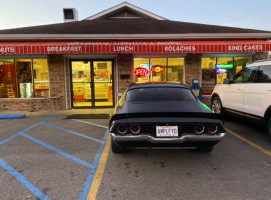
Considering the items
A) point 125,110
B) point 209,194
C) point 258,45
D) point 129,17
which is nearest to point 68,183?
point 125,110

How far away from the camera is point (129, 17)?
14.6 metres

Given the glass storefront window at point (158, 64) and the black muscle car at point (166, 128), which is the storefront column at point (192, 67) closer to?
the glass storefront window at point (158, 64)

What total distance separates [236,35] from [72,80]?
8.27 m

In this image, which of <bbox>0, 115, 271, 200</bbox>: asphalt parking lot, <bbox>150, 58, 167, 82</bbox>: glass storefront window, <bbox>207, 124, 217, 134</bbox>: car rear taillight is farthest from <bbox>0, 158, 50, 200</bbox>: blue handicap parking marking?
<bbox>150, 58, 167, 82</bbox>: glass storefront window

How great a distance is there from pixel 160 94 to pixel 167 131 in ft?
3.58

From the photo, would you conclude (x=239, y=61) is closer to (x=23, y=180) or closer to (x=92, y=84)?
(x=92, y=84)

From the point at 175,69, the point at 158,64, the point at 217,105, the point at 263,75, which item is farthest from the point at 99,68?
the point at 263,75

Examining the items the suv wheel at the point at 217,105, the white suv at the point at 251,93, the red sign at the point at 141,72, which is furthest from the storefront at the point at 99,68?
the white suv at the point at 251,93

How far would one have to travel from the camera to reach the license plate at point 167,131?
3.13m

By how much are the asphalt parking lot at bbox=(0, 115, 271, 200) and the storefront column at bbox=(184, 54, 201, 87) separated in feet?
16.6

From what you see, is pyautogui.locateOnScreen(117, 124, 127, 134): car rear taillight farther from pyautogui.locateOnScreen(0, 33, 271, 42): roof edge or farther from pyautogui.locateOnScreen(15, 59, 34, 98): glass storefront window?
pyautogui.locateOnScreen(15, 59, 34, 98): glass storefront window

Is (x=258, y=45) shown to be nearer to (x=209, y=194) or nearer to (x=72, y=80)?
(x=209, y=194)

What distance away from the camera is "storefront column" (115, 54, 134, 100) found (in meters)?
9.63

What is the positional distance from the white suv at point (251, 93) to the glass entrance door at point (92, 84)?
5549 millimetres
